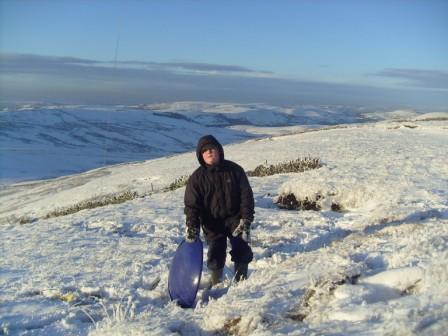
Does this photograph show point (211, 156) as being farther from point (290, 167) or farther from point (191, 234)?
point (290, 167)

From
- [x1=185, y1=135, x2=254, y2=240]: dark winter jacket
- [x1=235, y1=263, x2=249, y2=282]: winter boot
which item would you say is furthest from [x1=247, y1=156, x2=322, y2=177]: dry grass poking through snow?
[x1=185, y1=135, x2=254, y2=240]: dark winter jacket

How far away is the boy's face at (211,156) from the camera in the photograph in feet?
23.2

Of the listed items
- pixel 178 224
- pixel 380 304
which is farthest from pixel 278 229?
pixel 380 304

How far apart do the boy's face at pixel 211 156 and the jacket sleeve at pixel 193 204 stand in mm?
333

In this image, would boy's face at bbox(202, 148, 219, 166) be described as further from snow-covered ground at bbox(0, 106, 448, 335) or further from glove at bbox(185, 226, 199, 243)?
snow-covered ground at bbox(0, 106, 448, 335)

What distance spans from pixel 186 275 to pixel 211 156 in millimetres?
1694

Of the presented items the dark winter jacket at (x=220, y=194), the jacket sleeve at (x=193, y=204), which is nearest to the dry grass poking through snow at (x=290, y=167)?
the dark winter jacket at (x=220, y=194)

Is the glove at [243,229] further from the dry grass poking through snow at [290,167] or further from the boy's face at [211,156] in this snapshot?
the dry grass poking through snow at [290,167]

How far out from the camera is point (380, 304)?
4746 millimetres

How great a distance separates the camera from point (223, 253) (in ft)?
24.4

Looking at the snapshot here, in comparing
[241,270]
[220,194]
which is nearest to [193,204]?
[220,194]

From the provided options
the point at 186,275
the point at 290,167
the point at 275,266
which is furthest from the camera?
the point at 290,167

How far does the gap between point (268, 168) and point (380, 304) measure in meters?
14.2

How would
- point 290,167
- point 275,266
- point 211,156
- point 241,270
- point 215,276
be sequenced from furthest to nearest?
point 290,167 → point 275,266 → point 241,270 → point 215,276 → point 211,156
